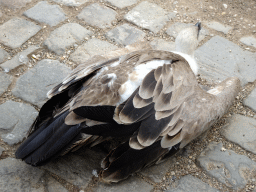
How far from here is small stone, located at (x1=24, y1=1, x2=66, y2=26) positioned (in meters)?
4.33

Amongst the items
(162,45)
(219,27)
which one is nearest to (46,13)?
(162,45)

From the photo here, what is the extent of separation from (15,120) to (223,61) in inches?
102

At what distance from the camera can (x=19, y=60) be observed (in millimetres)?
3783

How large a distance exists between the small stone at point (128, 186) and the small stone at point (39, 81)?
1170mm

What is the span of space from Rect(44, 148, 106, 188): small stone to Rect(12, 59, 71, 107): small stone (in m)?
0.76

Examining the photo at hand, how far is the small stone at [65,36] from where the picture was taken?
402 centimetres

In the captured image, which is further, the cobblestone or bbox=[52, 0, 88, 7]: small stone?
bbox=[52, 0, 88, 7]: small stone

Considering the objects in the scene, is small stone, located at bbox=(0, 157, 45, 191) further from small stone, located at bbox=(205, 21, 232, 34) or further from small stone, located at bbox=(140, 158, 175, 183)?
small stone, located at bbox=(205, 21, 232, 34)

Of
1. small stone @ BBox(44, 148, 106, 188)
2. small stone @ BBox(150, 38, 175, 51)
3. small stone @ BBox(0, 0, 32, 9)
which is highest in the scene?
small stone @ BBox(0, 0, 32, 9)

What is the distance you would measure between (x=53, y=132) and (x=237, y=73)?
7.99 feet

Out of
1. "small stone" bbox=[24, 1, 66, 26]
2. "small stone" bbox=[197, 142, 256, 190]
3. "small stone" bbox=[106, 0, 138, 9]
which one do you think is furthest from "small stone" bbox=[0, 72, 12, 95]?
"small stone" bbox=[197, 142, 256, 190]

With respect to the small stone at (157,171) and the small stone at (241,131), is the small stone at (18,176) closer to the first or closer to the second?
the small stone at (157,171)

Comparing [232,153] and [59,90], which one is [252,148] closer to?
[232,153]

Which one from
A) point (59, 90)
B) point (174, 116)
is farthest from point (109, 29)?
point (174, 116)
